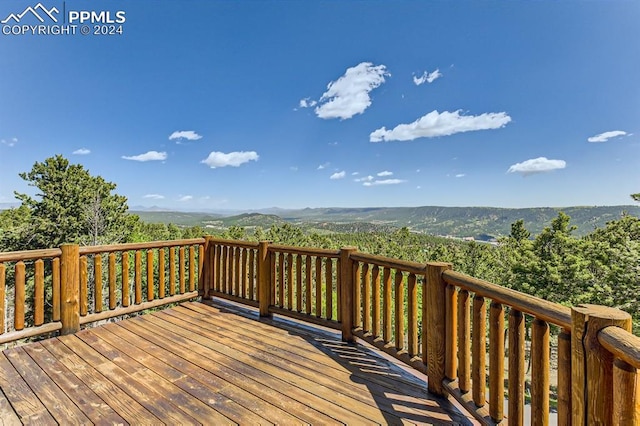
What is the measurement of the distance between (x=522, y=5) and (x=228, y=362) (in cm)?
1621

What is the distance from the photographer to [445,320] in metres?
2.19

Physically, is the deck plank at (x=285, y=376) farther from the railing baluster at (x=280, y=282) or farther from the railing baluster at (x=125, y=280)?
the railing baluster at (x=280, y=282)

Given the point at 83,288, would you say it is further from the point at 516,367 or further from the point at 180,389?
the point at 516,367

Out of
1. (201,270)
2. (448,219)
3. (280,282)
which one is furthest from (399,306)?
(448,219)

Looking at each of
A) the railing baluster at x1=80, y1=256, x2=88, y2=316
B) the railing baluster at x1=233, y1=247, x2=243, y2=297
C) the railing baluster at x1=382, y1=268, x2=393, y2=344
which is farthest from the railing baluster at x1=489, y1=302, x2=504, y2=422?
the railing baluster at x1=80, y1=256, x2=88, y2=316

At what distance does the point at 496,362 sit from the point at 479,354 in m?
0.10

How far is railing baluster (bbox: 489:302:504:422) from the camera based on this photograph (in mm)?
1688

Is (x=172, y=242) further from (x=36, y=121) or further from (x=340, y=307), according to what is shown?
(x=36, y=121)

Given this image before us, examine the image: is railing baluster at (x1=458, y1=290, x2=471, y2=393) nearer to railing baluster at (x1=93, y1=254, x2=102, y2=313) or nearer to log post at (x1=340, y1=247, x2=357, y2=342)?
log post at (x1=340, y1=247, x2=357, y2=342)

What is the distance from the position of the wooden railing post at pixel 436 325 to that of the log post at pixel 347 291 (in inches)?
40.2

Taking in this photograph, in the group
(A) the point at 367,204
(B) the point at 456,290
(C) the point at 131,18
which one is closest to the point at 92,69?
(C) the point at 131,18

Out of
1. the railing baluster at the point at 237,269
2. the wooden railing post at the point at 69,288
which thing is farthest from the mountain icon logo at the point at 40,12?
the railing baluster at the point at 237,269

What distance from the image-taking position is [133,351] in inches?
116

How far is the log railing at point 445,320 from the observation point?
1005 mm
